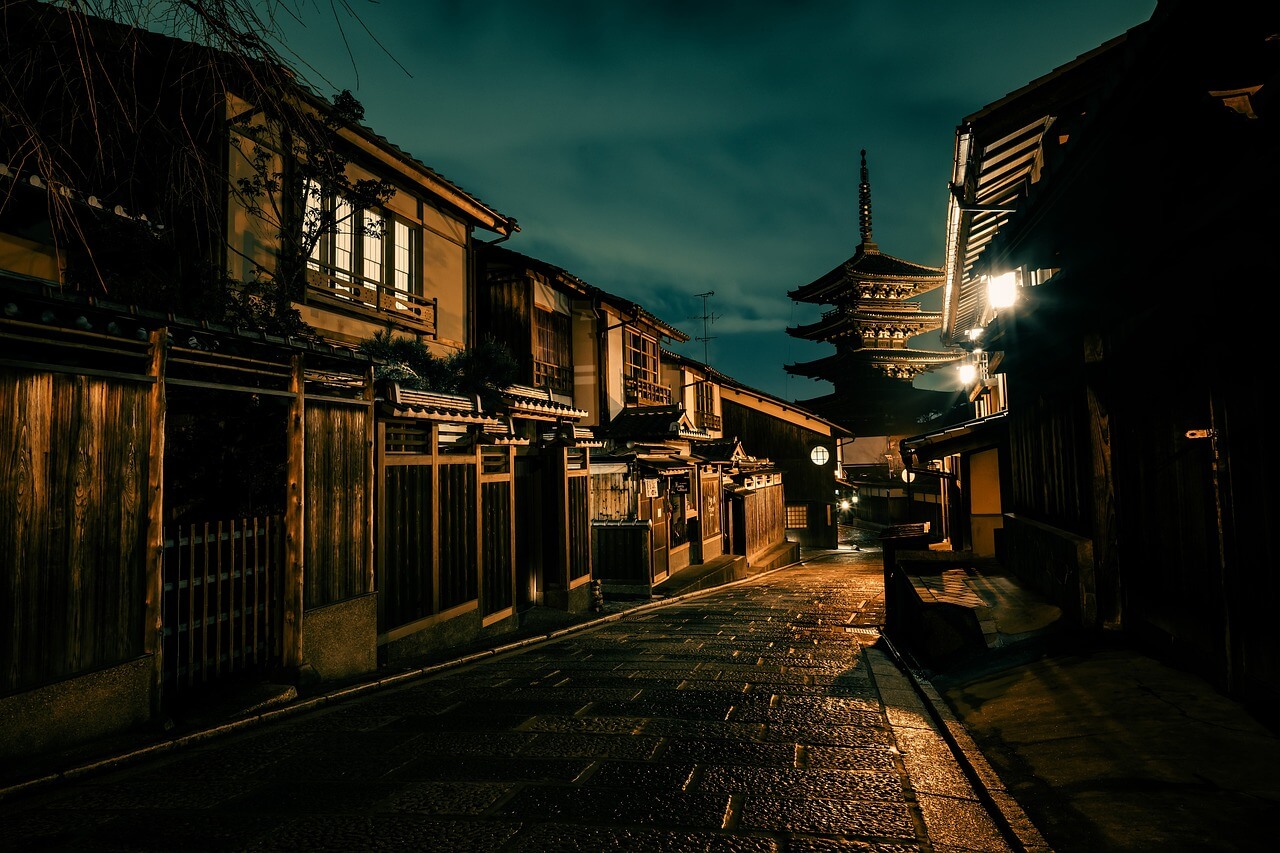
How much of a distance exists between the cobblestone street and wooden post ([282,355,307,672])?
3.34 ft

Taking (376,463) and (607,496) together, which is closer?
(376,463)

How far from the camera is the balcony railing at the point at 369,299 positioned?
11758mm

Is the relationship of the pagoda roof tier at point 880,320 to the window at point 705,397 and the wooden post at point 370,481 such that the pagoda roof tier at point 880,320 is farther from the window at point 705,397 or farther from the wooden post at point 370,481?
the wooden post at point 370,481

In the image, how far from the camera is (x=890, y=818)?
152 inches

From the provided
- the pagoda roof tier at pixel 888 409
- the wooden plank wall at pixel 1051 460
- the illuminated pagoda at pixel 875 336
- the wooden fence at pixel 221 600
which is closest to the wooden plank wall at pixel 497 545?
the wooden fence at pixel 221 600

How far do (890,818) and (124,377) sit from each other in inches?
268

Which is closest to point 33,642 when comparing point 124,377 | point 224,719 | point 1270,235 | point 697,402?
point 224,719

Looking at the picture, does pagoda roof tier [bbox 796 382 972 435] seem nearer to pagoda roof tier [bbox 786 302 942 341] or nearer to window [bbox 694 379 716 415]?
pagoda roof tier [bbox 786 302 942 341]

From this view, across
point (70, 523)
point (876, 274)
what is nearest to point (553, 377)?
point (70, 523)

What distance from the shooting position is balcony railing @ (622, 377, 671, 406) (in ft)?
80.6

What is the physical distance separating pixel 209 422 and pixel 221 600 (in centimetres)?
259

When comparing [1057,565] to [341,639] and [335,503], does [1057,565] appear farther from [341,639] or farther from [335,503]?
[335,503]

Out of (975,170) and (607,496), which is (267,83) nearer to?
(975,170)

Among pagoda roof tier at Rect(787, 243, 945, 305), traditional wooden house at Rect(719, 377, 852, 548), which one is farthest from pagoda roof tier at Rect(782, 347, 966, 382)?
traditional wooden house at Rect(719, 377, 852, 548)
